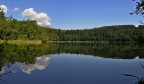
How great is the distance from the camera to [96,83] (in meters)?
21.9

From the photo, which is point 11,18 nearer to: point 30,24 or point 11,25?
point 11,25

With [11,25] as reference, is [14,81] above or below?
below

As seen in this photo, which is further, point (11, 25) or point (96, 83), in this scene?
point (11, 25)

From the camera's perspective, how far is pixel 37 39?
6063 inches

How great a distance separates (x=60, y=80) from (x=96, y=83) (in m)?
2.96

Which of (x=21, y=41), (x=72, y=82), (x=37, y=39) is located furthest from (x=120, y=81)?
(x=37, y=39)

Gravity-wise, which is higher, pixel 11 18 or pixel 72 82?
pixel 11 18

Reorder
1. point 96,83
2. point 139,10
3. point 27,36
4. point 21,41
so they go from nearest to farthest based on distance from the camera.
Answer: point 139,10, point 96,83, point 21,41, point 27,36

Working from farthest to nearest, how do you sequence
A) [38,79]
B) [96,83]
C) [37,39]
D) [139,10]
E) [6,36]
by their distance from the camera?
[37,39], [6,36], [38,79], [96,83], [139,10]

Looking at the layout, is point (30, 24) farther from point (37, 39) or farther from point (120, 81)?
point (120, 81)

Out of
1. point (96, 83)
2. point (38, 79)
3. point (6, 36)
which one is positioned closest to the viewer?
point (96, 83)

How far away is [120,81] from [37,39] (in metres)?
133

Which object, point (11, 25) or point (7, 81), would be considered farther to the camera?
point (11, 25)

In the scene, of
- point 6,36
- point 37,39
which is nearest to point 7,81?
point 6,36
